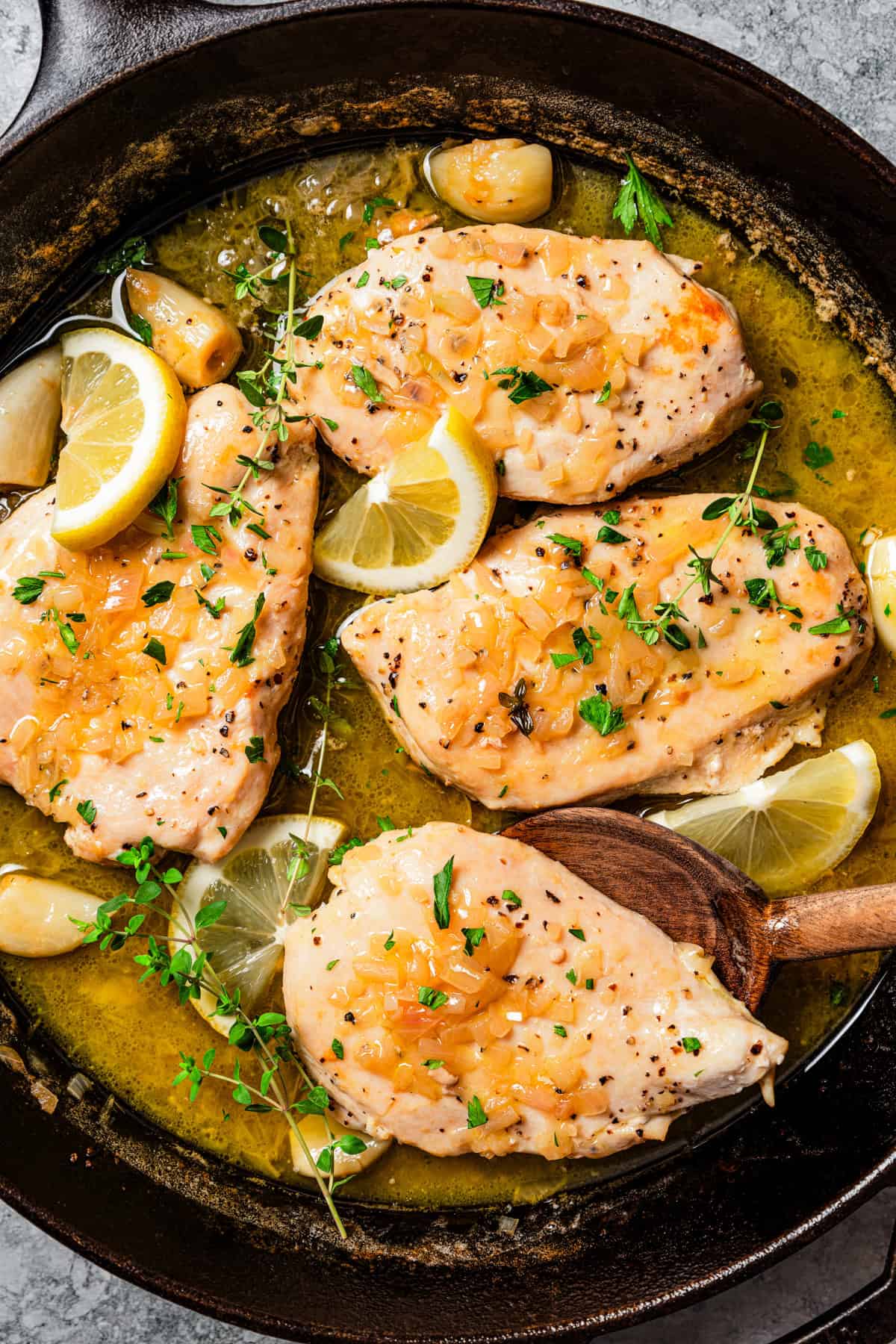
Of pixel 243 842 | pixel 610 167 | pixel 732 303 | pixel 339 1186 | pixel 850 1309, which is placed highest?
pixel 610 167

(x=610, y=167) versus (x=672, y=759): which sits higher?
(x=610, y=167)

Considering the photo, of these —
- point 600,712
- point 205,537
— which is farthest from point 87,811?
point 600,712

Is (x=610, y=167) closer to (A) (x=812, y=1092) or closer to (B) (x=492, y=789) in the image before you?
(B) (x=492, y=789)

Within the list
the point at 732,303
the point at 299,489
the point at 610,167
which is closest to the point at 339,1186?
the point at 299,489

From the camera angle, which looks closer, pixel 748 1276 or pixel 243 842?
pixel 748 1276

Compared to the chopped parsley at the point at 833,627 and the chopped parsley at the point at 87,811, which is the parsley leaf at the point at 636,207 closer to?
the chopped parsley at the point at 833,627

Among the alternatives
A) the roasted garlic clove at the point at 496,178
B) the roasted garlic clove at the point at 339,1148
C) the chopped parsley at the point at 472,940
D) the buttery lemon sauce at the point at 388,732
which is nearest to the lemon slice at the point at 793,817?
the buttery lemon sauce at the point at 388,732

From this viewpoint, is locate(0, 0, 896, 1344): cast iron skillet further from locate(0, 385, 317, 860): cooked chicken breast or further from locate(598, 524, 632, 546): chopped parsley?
locate(598, 524, 632, 546): chopped parsley
